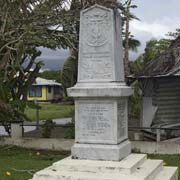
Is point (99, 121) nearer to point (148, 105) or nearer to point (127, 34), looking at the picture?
point (148, 105)

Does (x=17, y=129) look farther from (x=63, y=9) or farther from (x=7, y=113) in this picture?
(x=63, y=9)

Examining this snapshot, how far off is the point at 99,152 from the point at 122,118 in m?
0.74

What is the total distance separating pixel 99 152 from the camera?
27.2ft

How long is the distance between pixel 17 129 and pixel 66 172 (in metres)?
7.74

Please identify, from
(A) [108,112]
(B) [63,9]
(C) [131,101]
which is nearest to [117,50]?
(A) [108,112]

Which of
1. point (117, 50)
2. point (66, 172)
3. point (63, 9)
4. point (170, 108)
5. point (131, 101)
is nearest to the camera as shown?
point (66, 172)

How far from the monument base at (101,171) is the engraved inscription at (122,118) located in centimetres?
47

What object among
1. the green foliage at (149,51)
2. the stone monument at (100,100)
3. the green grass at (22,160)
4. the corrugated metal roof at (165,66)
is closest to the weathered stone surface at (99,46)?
the stone monument at (100,100)

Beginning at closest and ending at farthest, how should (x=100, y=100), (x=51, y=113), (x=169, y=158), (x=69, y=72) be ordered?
(x=100, y=100), (x=169, y=158), (x=69, y=72), (x=51, y=113)

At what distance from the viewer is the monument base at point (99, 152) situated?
820cm

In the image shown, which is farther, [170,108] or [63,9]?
[170,108]

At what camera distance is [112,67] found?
8281mm

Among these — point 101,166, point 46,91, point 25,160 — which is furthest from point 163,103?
point 46,91

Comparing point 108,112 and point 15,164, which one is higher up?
point 108,112
